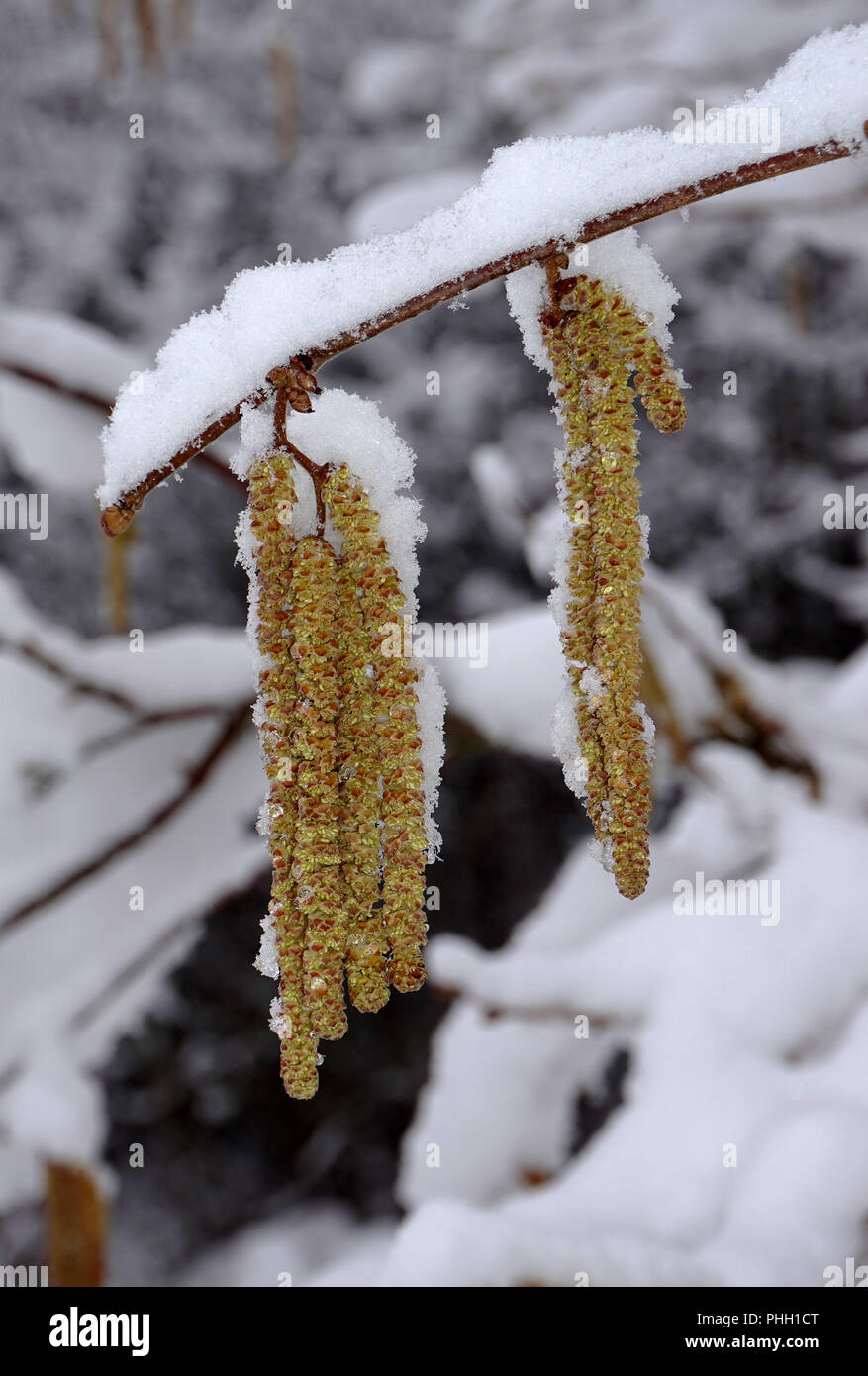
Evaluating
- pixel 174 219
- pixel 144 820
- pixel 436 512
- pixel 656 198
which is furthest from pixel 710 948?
pixel 174 219

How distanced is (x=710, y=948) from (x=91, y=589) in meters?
2.19

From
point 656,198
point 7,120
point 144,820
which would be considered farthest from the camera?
point 7,120

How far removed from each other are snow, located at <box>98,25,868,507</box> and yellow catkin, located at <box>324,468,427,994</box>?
0.24 ft

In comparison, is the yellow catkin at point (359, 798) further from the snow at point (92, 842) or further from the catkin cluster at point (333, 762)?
the snow at point (92, 842)

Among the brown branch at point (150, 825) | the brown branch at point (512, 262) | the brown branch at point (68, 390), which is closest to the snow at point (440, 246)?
the brown branch at point (512, 262)

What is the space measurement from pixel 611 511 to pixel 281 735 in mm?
187

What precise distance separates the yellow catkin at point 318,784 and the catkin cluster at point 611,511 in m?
0.12

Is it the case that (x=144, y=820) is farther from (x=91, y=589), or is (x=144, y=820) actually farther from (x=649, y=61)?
(x=649, y=61)

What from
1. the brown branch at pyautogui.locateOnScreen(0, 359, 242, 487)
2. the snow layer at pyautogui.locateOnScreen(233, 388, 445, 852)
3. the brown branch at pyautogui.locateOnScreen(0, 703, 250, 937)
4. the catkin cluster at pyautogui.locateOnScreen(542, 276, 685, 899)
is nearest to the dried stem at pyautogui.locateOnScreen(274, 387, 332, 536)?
the snow layer at pyautogui.locateOnScreen(233, 388, 445, 852)

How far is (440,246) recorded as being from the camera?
48cm

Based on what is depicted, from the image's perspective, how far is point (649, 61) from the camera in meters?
2.57

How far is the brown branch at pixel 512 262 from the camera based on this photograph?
45 centimetres

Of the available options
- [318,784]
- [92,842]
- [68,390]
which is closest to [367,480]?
[318,784]

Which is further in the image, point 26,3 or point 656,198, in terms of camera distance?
point 26,3
